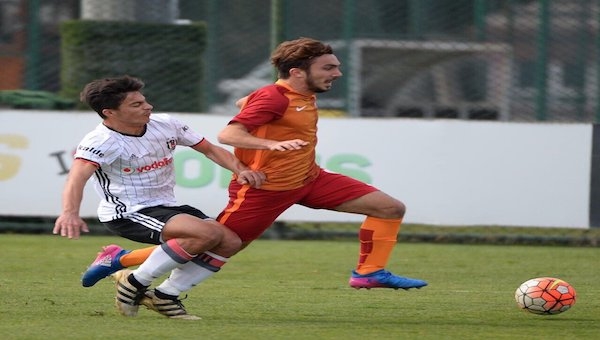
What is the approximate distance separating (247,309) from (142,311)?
609 millimetres

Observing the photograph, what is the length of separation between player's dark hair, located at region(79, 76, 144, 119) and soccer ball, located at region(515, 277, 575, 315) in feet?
7.97

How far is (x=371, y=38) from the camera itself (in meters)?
13.2

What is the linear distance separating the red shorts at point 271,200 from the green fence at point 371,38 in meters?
5.31

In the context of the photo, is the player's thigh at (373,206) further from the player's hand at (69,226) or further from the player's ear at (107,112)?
the player's hand at (69,226)

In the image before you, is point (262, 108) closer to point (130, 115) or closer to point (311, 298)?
point (130, 115)

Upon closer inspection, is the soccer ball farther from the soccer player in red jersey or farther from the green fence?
the green fence

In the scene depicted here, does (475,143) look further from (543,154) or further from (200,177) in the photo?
(200,177)

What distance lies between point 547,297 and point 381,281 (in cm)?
91

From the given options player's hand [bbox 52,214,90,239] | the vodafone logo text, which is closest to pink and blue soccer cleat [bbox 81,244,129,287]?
the vodafone logo text

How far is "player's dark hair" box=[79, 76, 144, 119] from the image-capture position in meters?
6.64

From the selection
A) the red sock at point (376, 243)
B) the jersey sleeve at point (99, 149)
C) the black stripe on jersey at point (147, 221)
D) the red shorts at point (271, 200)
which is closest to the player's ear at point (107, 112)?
the jersey sleeve at point (99, 149)

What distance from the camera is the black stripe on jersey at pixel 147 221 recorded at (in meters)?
6.64

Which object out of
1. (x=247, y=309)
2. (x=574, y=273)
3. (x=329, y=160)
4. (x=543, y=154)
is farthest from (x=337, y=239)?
(x=247, y=309)

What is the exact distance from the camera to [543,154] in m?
11.7
